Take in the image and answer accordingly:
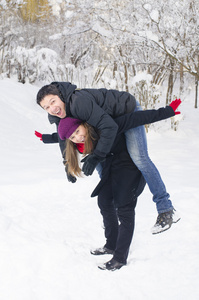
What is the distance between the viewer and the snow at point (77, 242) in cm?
221

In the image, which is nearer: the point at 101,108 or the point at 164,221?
the point at 101,108

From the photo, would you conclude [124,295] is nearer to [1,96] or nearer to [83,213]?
[83,213]

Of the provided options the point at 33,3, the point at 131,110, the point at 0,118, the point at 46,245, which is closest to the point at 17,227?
the point at 46,245

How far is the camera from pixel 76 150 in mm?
2307

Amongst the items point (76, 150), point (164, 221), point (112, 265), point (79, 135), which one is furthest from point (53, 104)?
point (112, 265)

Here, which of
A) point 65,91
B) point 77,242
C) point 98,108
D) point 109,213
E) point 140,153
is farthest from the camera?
point 77,242

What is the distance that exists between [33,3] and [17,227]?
17.5 meters

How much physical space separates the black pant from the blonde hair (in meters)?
0.30

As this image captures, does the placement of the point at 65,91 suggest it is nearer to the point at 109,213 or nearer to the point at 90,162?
the point at 90,162

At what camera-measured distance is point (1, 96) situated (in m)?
10.4

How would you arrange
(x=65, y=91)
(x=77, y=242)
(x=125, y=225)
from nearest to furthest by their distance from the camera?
(x=65, y=91) → (x=125, y=225) → (x=77, y=242)

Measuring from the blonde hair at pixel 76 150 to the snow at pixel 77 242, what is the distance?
81 cm

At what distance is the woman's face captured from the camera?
212cm

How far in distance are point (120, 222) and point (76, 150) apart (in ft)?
2.18
